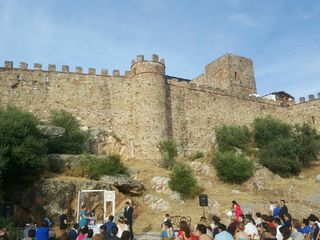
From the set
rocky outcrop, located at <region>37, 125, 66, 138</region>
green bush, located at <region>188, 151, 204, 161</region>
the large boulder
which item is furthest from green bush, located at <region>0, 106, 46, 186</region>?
green bush, located at <region>188, 151, 204, 161</region>

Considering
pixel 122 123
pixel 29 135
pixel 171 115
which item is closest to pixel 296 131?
pixel 171 115

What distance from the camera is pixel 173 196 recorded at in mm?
25172

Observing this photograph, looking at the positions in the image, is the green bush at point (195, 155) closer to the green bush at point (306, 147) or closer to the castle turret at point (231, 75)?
the green bush at point (306, 147)

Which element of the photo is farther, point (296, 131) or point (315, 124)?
point (315, 124)

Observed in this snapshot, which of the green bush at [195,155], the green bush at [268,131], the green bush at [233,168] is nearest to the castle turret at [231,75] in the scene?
the green bush at [268,131]

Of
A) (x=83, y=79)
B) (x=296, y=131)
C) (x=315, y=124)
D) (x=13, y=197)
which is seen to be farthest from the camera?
(x=315, y=124)

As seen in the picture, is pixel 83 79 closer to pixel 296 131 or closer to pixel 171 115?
pixel 171 115

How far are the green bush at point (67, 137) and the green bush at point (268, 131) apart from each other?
1604 cm

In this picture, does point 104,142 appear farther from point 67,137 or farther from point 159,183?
point 159,183

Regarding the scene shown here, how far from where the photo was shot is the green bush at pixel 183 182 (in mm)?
25453

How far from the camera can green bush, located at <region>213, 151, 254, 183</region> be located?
29.2 m

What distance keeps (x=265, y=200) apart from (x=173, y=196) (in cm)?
600

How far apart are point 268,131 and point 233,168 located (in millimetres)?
8774

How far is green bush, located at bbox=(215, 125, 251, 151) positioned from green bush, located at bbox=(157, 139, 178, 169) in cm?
566
